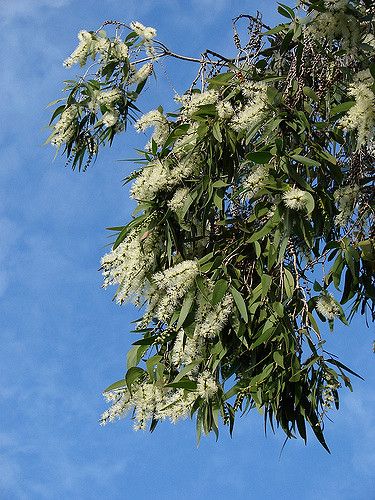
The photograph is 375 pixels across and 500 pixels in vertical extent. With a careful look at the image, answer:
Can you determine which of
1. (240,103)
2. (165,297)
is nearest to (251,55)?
(240,103)

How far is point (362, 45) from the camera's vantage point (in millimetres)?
3479

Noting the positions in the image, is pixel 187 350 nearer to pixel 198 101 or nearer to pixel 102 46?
Answer: pixel 198 101

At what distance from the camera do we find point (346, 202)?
11.6 feet

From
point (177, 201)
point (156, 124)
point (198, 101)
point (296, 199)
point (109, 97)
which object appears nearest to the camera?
point (296, 199)

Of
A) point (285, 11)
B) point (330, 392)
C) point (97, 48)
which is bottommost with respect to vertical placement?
point (330, 392)

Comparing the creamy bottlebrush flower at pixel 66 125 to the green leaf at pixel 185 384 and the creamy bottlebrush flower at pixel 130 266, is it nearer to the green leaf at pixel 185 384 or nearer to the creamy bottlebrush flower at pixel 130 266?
the creamy bottlebrush flower at pixel 130 266

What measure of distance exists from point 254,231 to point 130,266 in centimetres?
44

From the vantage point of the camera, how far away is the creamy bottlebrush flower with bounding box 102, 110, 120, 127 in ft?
14.4

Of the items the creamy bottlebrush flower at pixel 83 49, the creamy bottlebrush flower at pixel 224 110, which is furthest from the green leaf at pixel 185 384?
the creamy bottlebrush flower at pixel 83 49

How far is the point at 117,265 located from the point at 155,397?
1.45 ft

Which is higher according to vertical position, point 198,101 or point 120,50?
point 120,50

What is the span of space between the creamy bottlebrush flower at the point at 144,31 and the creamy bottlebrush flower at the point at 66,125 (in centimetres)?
40

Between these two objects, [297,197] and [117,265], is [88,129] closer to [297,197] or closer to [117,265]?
[117,265]

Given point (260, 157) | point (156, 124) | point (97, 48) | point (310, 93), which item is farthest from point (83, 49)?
point (260, 157)
